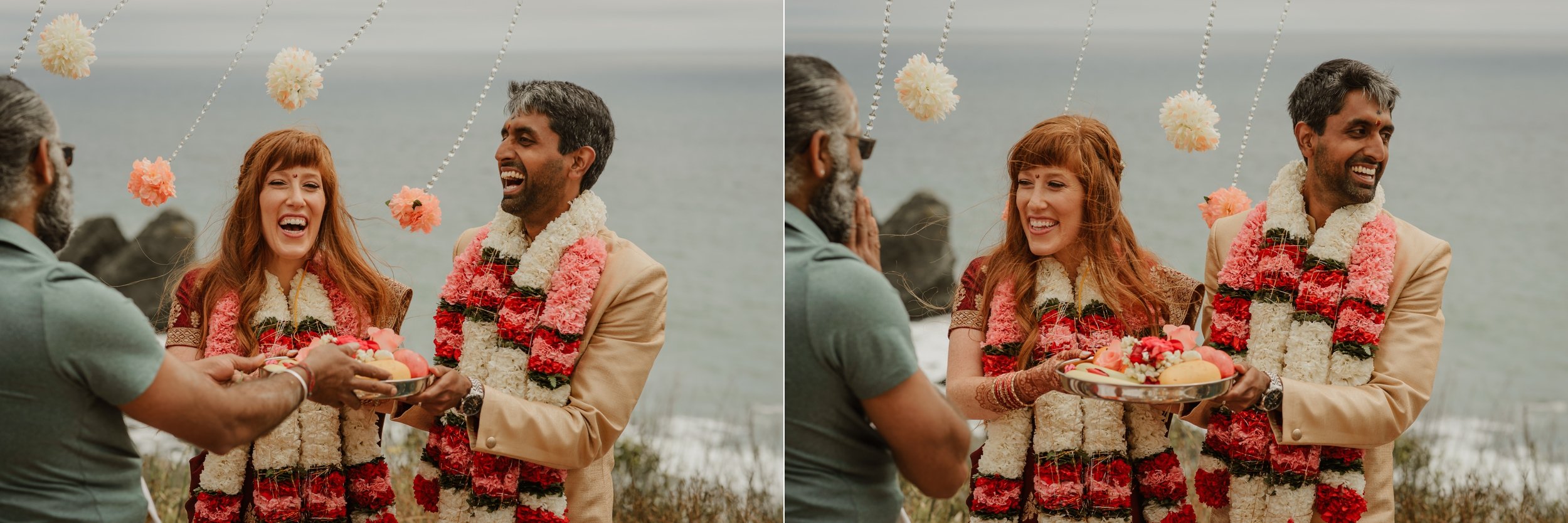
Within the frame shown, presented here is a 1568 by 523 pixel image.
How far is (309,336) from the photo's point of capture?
4.03m

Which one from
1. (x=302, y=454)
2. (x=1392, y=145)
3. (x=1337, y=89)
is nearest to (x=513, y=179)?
(x=302, y=454)

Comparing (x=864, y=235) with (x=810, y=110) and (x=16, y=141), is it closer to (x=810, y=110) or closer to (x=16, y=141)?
(x=810, y=110)

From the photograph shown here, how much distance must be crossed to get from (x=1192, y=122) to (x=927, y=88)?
973 millimetres

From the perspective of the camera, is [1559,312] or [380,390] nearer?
[380,390]

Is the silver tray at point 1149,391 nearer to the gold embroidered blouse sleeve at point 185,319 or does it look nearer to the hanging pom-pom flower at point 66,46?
the gold embroidered blouse sleeve at point 185,319

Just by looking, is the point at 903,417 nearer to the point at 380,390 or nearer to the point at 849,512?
the point at 849,512

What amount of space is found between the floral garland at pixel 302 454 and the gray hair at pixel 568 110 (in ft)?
2.92

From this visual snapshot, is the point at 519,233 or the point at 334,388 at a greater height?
the point at 519,233

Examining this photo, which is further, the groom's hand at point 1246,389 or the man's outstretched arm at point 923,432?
the groom's hand at point 1246,389

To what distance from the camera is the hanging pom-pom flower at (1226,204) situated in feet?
14.6

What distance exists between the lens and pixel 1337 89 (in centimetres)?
391

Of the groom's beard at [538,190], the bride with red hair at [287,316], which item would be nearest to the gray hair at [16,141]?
the bride with red hair at [287,316]

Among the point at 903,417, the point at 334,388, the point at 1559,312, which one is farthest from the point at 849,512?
the point at 1559,312

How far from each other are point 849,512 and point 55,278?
1.87 m
